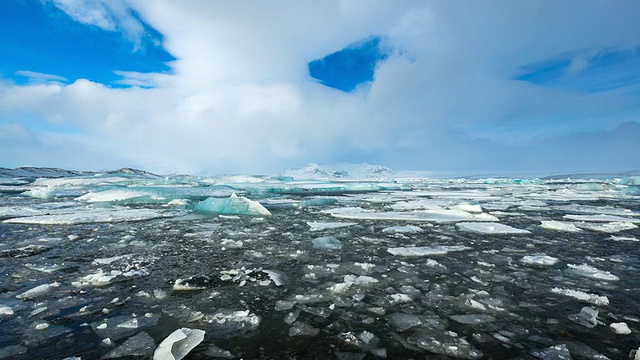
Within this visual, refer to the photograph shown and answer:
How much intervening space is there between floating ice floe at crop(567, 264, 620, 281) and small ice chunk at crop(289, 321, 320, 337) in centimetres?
272

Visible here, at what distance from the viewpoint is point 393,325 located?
1.98 metres

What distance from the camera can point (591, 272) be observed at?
2.96 metres

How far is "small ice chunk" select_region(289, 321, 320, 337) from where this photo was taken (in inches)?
73.5

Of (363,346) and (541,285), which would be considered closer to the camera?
(363,346)

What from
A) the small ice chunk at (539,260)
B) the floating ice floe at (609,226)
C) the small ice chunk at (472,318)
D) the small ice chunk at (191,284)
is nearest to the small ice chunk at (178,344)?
the small ice chunk at (191,284)

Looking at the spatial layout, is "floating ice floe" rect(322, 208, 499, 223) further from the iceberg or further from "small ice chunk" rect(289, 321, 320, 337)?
"small ice chunk" rect(289, 321, 320, 337)

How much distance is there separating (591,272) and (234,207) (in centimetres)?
664

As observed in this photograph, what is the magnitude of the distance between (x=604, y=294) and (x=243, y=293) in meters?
2.87

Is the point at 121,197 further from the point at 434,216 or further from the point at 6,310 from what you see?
the point at 434,216

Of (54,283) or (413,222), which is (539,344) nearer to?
(54,283)

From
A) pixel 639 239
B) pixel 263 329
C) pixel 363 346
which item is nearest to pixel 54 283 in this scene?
pixel 263 329

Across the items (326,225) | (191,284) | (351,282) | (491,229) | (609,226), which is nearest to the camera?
(191,284)

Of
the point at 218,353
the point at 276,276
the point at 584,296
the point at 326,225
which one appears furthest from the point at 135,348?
the point at 326,225

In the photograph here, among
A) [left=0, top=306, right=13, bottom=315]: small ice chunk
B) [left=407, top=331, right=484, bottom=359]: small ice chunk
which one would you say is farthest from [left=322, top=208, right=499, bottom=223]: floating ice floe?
[left=0, top=306, right=13, bottom=315]: small ice chunk
